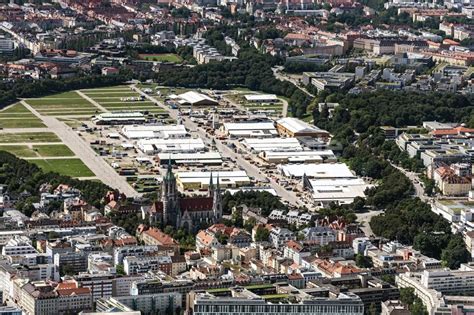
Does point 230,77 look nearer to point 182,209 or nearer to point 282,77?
point 282,77

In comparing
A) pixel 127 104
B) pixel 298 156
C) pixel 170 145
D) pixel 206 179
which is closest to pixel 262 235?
pixel 206 179

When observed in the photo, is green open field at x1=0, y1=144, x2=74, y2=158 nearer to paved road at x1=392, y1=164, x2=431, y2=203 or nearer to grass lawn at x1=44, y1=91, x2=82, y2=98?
paved road at x1=392, y1=164, x2=431, y2=203

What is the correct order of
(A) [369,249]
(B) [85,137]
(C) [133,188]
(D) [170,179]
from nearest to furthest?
(A) [369,249], (D) [170,179], (C) [133,188], (B) [85,137]

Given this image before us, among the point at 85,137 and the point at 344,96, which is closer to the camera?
the point at 85,137

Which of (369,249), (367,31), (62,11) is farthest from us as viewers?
(62,11)

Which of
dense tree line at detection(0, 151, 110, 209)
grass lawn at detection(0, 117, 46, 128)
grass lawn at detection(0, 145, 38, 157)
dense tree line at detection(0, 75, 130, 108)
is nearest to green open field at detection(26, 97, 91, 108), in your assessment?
dense tree line at detection(0, 75, 130, 108)

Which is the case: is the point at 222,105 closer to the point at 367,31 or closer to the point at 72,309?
the point at 367,31

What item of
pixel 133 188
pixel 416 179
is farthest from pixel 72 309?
pixel 416 179
